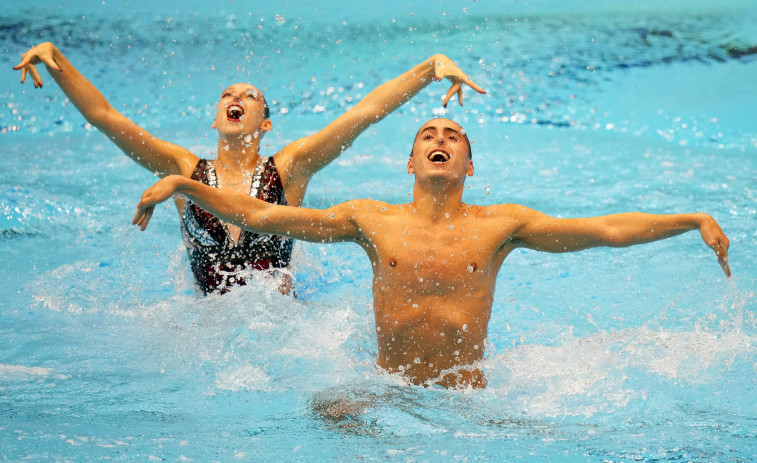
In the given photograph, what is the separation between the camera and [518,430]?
303 cm

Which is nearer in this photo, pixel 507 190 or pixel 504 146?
pixel 507 190

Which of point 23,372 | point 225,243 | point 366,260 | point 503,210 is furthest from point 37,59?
point 366,260

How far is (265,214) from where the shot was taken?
306 centimetres

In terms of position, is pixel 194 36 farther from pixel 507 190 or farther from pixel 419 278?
pixel 419 278

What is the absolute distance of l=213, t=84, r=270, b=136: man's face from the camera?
13.7ft

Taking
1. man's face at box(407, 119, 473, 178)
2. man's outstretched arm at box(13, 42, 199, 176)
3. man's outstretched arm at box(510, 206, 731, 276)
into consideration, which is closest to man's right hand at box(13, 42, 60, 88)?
man's outstretched arm at box(13, 42, 199, 176)

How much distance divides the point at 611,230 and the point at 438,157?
26.8 inches

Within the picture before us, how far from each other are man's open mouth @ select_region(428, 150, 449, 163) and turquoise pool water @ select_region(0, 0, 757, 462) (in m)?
0.85

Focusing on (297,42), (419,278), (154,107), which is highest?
(297,42)

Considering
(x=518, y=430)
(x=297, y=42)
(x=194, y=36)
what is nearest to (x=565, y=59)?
(x=297, y=42)

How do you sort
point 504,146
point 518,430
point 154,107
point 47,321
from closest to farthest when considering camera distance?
point 518,430, point 47,321, point 504,146, point 154,107

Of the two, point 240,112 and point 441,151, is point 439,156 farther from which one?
point 240,112

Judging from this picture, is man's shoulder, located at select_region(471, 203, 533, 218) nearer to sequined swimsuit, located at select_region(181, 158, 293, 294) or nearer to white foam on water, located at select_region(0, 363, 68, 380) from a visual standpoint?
sequined swimsuit, located at select_region(181, 158, 293, 294)

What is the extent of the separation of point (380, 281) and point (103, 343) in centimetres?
160
